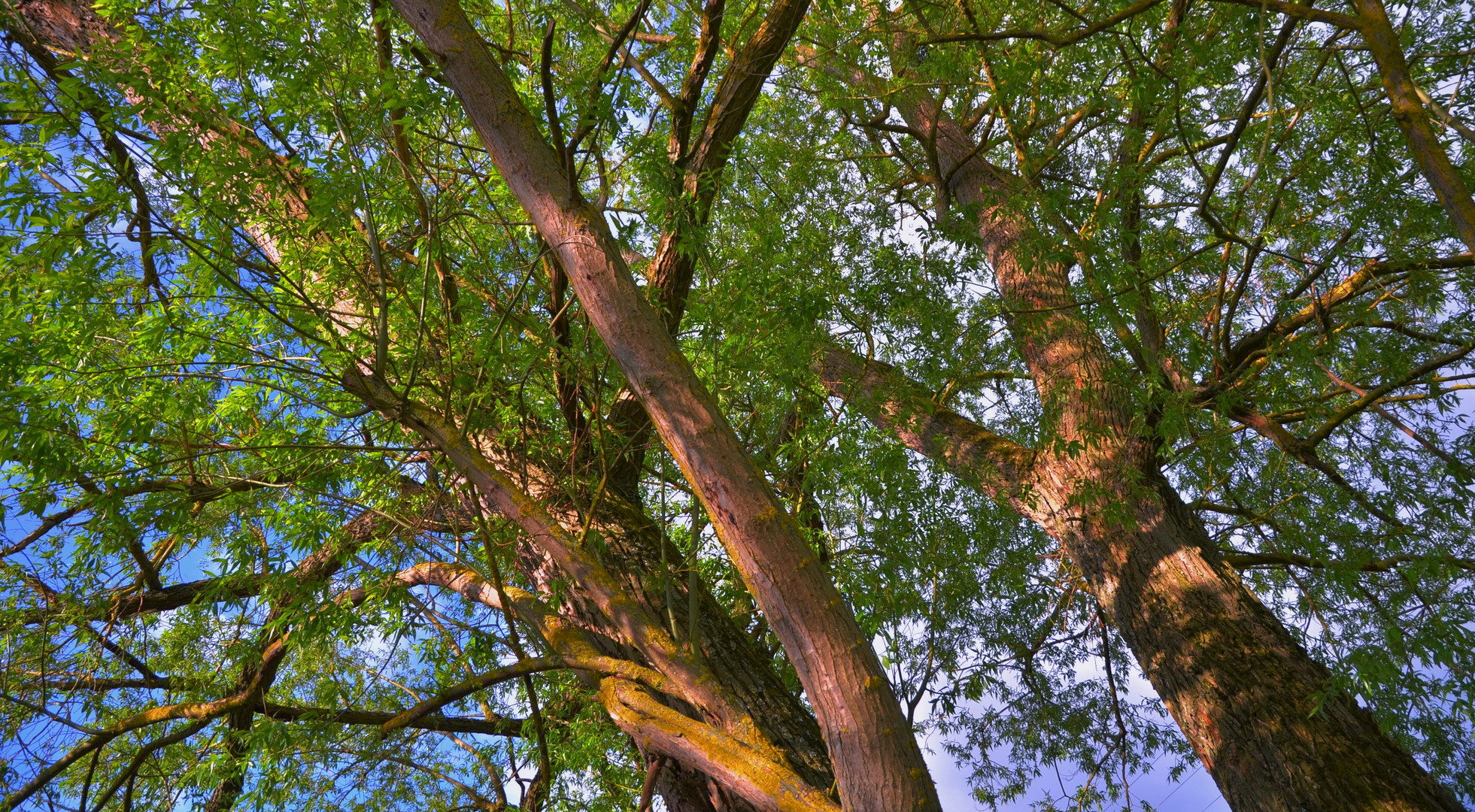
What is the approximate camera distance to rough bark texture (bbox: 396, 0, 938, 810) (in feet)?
6.42

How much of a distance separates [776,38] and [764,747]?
2366 millimetres

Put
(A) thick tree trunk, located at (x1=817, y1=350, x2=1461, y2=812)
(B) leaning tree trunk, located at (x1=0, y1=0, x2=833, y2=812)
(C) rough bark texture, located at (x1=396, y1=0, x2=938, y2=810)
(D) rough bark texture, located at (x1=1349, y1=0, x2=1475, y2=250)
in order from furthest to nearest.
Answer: (A) thick tree trunk, located at (x1=817, y1=350, x2=1461, y2=812) → (B) leaning tree trunk, located at (x1=0, y1=0, x2=833, y2=812) → (C) rough bark texture, located at (x1=396, y1=0, x2=938, y2=810) → (D) rough bark texture, located at (x1=1349, y1=0, x2=1475, y2=250)

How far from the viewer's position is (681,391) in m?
2.21

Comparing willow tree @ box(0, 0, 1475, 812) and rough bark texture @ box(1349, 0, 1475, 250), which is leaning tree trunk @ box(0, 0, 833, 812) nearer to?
willow tree @ box(0, 0, 1475, 812)

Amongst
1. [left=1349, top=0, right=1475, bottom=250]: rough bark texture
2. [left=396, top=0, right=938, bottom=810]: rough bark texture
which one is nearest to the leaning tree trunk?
[left=396, top=0, right=938, bottom=810]: rough bark texture

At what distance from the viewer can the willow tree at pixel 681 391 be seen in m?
2.46

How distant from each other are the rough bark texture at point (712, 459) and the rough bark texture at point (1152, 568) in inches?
46.6

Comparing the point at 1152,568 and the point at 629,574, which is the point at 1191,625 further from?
the point at 629,574

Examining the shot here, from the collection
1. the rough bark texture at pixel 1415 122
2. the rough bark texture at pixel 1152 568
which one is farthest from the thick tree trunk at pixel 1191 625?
the rough bark texture at pixel 1415 122

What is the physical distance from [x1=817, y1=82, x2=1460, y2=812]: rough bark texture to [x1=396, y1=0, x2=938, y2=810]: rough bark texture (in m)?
1.18

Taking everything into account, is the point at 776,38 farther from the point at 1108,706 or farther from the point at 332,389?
the point at 1108,706

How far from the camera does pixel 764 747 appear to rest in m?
2.42

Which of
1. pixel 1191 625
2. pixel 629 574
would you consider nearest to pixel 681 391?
pixel 629 574

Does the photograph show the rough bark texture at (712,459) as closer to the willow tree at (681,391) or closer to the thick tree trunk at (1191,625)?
the willow tree at (681,391)
